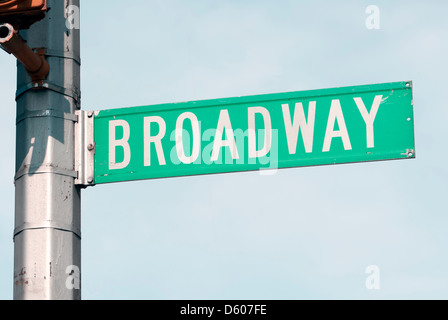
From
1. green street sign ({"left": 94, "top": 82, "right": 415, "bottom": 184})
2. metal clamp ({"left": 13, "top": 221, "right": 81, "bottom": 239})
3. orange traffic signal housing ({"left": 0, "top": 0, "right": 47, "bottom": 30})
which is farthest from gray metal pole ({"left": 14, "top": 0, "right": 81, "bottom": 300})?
orange traffic signal housing ({"left": 0, "top": 0, "right": 47, "bottom": 30})

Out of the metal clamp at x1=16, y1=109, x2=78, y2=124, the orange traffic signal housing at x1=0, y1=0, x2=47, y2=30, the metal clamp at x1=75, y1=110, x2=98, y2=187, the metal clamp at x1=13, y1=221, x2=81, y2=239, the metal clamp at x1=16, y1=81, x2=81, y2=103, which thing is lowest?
the metal clamp at x1=13, y1=221, x2=81, y2=239

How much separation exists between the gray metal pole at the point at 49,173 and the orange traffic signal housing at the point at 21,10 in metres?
0.55

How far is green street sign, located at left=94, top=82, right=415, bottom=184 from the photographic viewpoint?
23.2ft

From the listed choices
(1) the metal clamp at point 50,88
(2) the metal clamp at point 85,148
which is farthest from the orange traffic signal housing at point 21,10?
(2) the metal clamp at point 85,148

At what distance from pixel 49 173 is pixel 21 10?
952 millimetres

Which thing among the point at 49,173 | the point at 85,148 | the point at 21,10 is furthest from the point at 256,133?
the point at 21,10

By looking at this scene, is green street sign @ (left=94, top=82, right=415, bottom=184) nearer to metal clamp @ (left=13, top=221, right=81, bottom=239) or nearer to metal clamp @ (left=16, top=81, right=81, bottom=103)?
metal clamp @ (left=16, top=81, right=81, bottom=103)

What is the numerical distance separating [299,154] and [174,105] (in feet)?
2.70

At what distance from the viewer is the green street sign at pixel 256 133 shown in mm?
7082

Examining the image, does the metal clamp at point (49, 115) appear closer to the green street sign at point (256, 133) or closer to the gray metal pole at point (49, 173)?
the gray metal pole at point (49, 173)

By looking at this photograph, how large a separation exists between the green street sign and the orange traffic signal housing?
80 centimetres

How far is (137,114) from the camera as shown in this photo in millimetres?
7422

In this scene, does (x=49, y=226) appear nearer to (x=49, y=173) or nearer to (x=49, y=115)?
(x=49, y=173)

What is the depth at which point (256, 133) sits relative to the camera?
7238 mm
